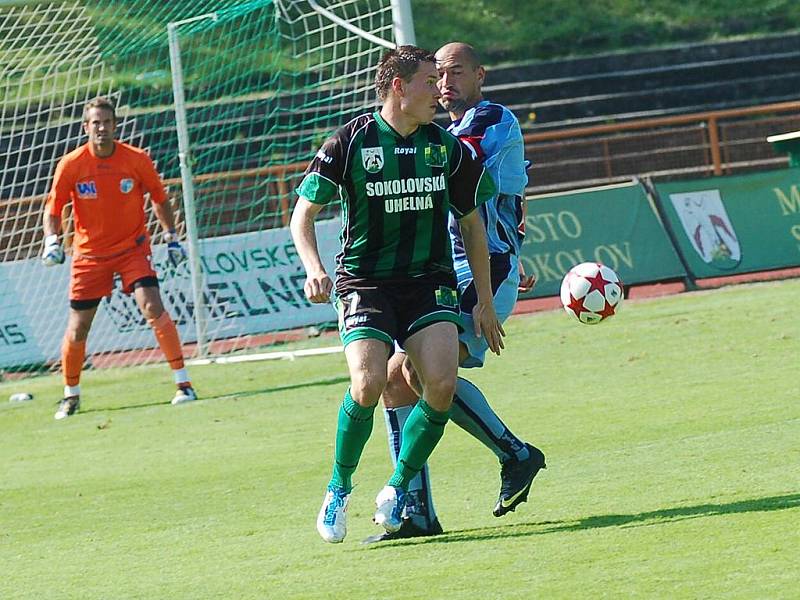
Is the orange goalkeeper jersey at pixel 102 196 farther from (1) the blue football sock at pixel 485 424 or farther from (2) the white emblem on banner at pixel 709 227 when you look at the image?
(2) the white emblem on banner at pixel 709 227

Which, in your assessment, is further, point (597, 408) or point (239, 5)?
point (239, 5)

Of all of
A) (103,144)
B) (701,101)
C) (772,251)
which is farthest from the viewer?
(701,101)

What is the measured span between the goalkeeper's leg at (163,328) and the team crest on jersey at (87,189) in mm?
819

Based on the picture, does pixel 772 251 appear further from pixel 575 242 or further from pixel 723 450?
pixel 723 450

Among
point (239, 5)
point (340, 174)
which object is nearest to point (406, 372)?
point (340, 174)

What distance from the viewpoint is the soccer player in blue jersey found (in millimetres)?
5871

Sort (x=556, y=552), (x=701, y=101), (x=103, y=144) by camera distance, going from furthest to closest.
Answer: (x=701, y=101) → (x=103, y=144) → (x=556, y=552)

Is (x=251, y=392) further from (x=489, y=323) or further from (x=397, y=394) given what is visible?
(x=489, y=323)

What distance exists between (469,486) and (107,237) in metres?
5.38

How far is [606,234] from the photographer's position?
52.2 ft

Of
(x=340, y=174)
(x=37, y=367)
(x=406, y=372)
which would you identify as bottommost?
(x=37, y=367)

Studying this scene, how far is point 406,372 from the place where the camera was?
5.85 m

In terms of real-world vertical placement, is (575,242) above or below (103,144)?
below

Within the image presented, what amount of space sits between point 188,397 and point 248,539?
5448mm
